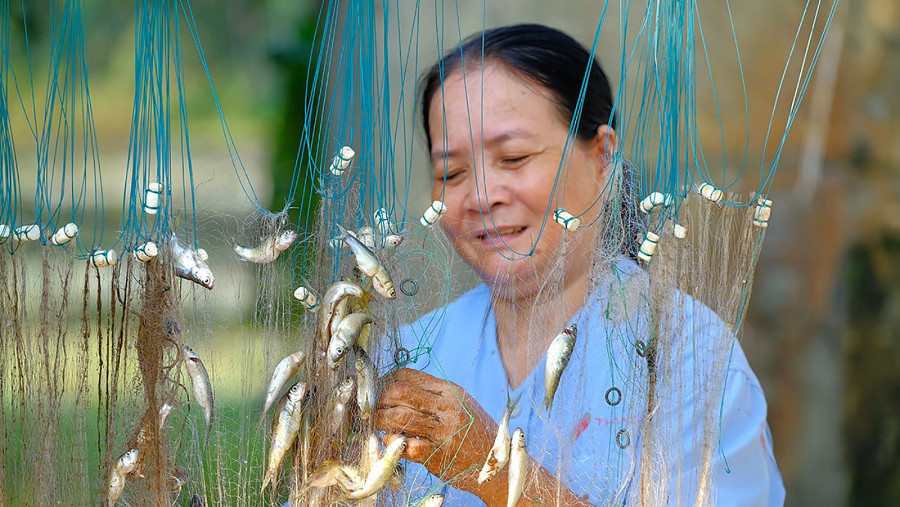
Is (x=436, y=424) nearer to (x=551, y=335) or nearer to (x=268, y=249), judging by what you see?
(x=551, y=335)

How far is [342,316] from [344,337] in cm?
6

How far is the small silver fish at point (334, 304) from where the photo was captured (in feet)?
5.67

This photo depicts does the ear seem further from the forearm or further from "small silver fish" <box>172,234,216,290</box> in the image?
"small silver fish" <box>172,234,216,290</box>

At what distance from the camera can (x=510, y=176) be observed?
77.0 inches

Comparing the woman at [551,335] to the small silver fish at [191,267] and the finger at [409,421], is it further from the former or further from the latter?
the small silver fish at [191,267]

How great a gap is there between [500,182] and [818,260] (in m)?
2.42

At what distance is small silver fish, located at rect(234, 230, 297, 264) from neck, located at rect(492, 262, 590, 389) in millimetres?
441

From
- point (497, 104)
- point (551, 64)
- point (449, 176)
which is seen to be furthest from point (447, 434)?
point (551, 64)

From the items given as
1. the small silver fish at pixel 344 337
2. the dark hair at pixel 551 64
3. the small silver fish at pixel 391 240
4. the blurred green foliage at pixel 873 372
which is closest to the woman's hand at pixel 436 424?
the small silver fish at pixel 344 337

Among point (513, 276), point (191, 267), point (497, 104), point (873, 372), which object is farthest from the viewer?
point (873, 372)

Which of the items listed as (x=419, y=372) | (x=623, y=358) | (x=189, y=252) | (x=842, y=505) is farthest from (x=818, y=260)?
(x=189, y=252)

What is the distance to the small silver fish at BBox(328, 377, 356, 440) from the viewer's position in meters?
1.74

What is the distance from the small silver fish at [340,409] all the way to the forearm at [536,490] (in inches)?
11.5

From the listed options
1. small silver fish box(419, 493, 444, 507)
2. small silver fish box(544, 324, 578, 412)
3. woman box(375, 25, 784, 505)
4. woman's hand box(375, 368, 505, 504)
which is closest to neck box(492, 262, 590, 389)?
woman box(375, 25, 784, 505)
